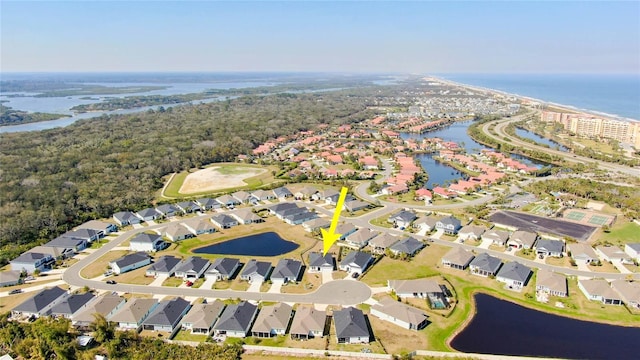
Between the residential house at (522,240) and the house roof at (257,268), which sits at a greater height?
the house roof at (257,268)

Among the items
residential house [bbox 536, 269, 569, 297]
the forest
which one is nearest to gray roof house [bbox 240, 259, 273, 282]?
residential house [bbox 536, 269, 569, 297]

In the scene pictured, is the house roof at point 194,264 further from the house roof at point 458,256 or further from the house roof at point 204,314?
the house roof at point 458,256

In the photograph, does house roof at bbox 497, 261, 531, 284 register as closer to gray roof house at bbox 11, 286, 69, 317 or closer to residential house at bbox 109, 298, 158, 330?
residential house at bbox 109, 298, 158, 330

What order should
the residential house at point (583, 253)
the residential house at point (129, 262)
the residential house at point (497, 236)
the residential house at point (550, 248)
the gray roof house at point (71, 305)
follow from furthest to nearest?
1. the residential house at point (497, 236)
2. the residential house at point (550, 248)
3. the residential house at point (583, 253)
4. the residential house at point (129, 262)
5. the gray roof house at point (71, 305)

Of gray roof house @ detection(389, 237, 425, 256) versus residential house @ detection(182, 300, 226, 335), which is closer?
residential house @ detection(182, 300, 226, 335)

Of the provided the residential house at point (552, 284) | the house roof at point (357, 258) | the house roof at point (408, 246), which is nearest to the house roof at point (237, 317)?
the house roof at point (357, 258)

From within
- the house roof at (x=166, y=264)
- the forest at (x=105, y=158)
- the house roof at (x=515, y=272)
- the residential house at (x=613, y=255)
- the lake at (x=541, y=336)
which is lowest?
the lake at (x=541, y=336)

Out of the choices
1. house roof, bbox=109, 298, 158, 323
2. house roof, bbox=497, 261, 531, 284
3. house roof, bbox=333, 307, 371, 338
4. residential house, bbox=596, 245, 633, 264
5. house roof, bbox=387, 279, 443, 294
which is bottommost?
residential house, bbox=596, 245, 633, 264

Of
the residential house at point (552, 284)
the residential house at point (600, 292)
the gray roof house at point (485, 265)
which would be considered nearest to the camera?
the residential house at point (600, 292)

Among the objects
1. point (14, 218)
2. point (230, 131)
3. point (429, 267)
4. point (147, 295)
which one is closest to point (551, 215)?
point (429, 267)
